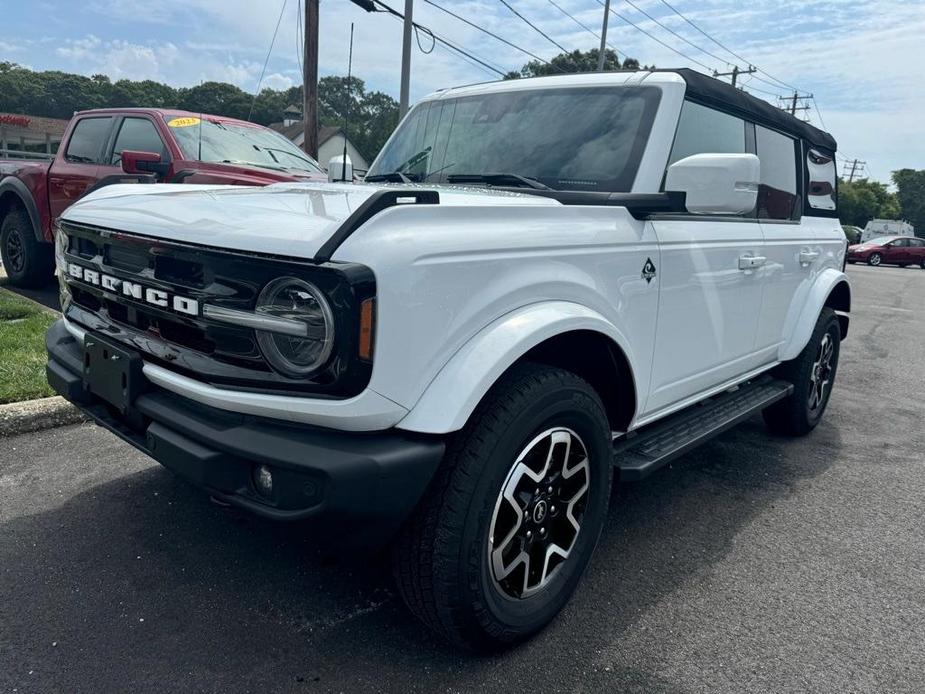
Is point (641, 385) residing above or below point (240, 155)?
below

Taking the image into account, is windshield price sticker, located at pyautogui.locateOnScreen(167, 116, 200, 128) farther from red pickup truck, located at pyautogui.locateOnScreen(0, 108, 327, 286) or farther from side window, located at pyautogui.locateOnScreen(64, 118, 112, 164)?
side window, located at pyautogui.locateOnScreen(64, 118, 112, 164)

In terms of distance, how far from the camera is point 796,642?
243 centimetres

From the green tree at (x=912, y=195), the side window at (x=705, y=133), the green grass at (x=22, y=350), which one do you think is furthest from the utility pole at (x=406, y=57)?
the green tree at (x=912, y=195)

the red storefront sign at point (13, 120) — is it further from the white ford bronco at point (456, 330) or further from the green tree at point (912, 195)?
the green tree at point (912, 195)

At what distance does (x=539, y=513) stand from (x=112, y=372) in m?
1.45

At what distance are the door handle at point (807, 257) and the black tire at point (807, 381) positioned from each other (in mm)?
452

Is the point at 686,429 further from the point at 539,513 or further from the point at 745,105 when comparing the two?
the point at 745,105

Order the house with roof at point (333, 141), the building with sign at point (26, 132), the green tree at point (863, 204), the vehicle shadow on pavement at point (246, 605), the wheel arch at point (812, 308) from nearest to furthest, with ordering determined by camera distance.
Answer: the vehicle shadow on pavement at point (246, 605) → the house with roof at point (333, 141) → the wheel arch at point (812, 308) → the building with sign at point (26, 132) → the green tree at point (863, 204)

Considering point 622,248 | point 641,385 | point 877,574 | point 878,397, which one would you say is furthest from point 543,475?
point 878,397

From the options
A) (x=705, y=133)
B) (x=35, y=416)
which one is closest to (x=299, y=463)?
(x=705, y=133)

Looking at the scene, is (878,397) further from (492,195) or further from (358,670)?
(358,670)

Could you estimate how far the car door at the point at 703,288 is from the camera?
2.82 meters

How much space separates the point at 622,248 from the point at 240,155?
5374 millimetres

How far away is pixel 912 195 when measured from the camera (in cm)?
8881
